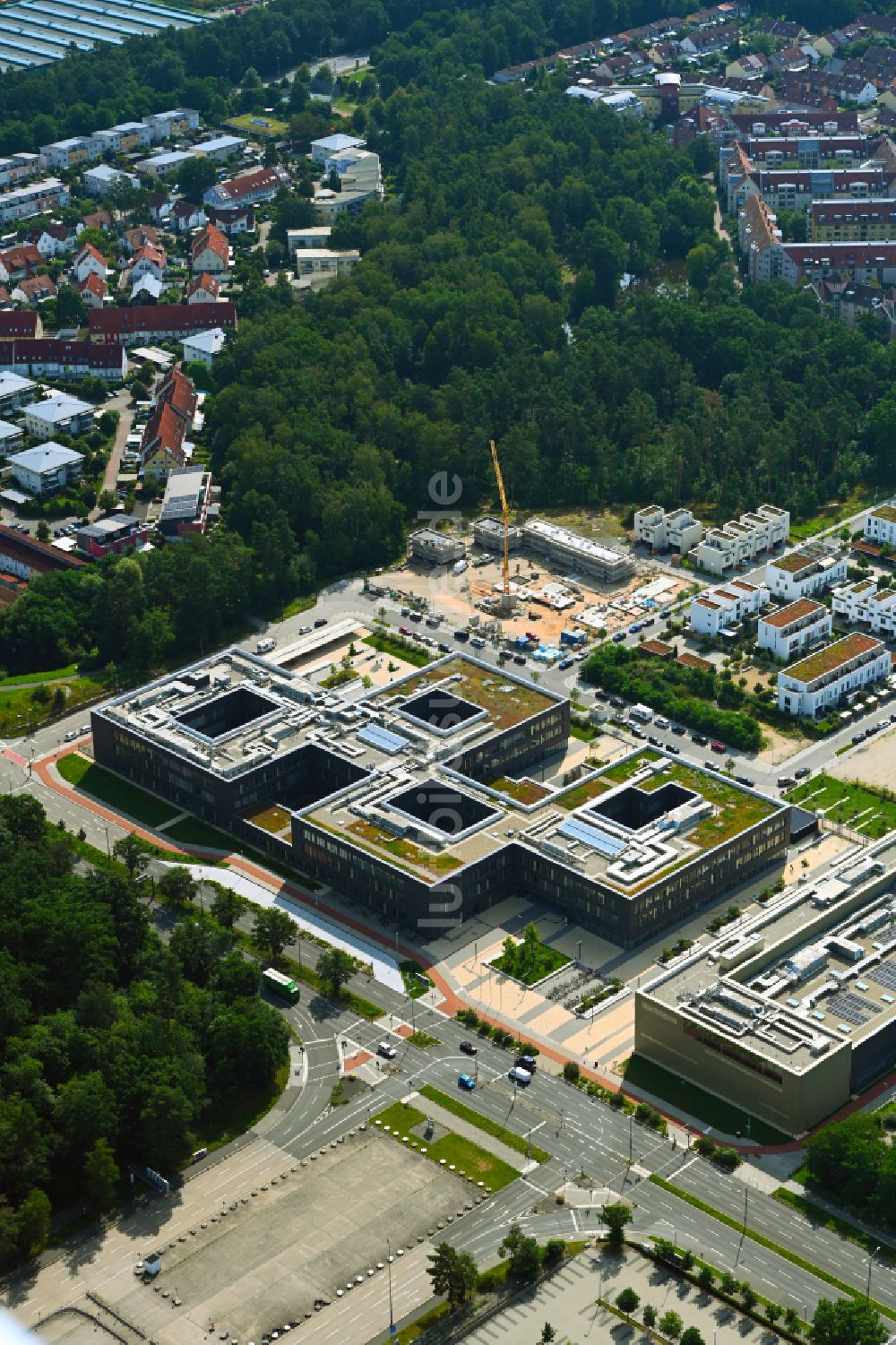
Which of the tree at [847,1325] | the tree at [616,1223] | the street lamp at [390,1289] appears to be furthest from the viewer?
the tree at [616,1223]

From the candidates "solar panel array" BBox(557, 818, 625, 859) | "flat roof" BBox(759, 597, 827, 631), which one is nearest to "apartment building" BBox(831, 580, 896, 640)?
"flat roof" BBox(759, 597, 827, 631)

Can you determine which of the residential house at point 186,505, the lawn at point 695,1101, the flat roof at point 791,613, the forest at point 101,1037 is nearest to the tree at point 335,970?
the forest at point 101,1037

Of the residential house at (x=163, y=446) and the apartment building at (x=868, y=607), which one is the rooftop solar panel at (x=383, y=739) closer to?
the apartment building at (x=868, y=607)

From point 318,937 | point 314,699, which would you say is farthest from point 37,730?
point 318,937

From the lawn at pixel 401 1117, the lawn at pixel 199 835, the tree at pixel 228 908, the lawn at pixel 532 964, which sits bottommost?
the lawn at pixel 401 1117

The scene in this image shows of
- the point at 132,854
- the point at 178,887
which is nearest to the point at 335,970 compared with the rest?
the point at 178,887

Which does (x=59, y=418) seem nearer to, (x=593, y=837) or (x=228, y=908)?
(x=228, y=908)

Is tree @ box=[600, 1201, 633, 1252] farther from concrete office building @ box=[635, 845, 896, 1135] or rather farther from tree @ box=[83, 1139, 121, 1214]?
tree @ box=[83, 1139, 121, 1214]
